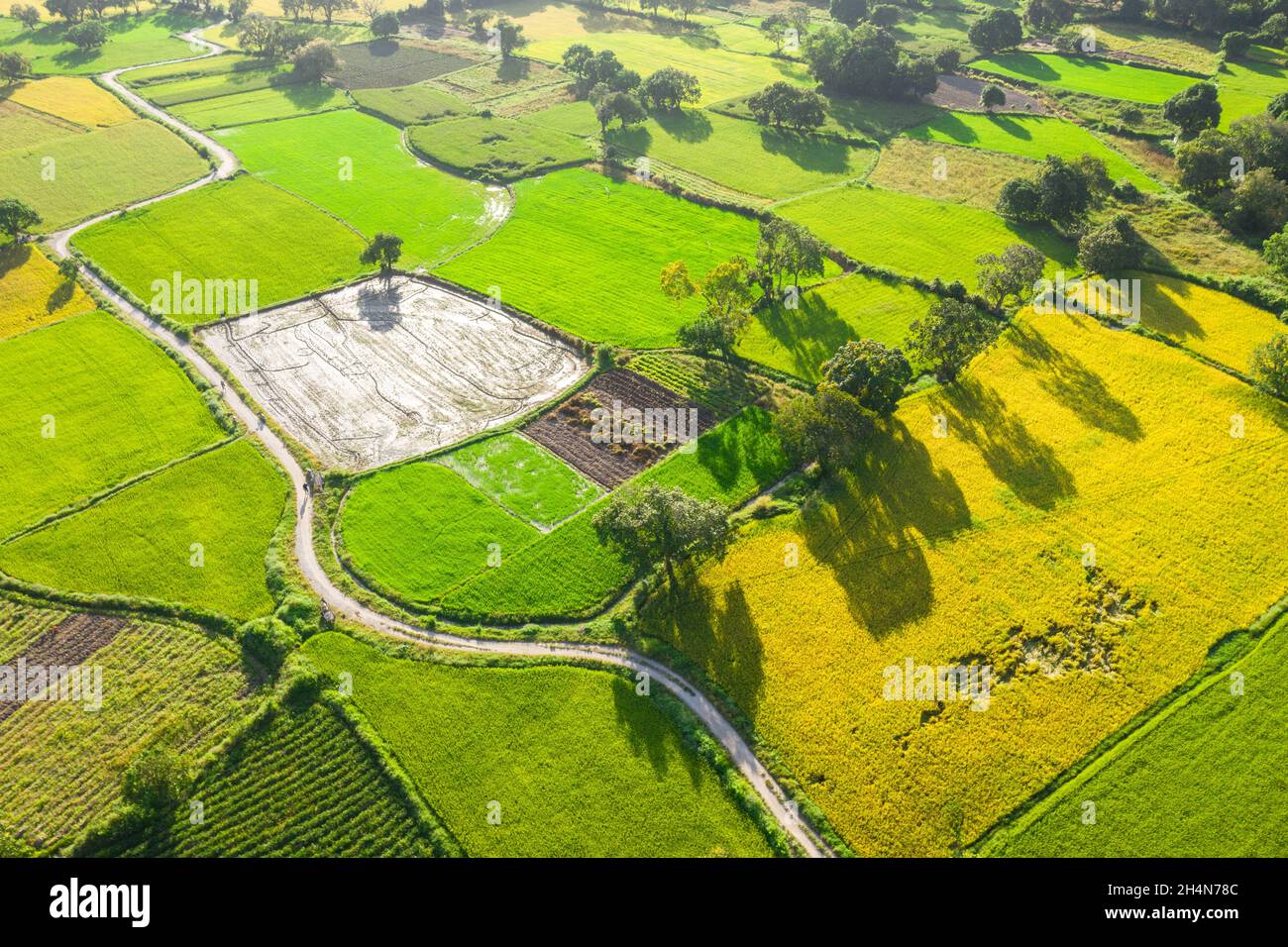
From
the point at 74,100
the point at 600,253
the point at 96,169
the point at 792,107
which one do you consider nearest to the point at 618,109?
the point at 792,107

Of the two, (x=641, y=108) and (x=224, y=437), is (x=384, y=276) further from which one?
(x=641, y=108)

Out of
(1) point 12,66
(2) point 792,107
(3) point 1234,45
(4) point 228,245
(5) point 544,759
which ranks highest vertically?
(3) point 1234,45

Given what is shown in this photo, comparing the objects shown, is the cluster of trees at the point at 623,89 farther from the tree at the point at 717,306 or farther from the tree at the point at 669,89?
the tree at the point at 717,306

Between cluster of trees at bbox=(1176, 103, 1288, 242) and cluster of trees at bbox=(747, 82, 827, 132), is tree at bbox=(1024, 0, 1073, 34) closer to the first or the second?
cluster of trees at bbox=(747, 82, 827, 132)

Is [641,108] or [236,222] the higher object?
[641,108]

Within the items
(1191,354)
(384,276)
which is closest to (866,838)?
(1191,354)

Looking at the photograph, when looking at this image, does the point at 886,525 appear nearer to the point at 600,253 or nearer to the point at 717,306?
the point at 717,306
